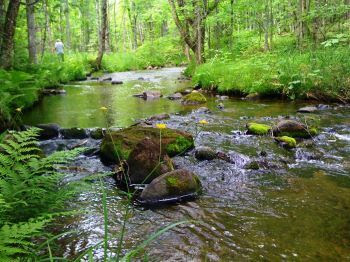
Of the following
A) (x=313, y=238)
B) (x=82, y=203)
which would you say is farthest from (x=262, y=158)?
(x=82, y=203)

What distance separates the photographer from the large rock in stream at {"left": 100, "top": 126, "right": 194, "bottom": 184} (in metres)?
5.36

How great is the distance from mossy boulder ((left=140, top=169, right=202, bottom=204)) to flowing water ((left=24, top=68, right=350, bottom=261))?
0.70ft

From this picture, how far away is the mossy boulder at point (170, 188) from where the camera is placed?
4.73 meters

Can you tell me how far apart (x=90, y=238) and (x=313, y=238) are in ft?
7.70

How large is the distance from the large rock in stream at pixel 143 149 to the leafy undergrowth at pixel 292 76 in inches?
227

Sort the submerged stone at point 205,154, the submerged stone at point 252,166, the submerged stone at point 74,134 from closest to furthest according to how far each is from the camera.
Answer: the submerged stone at point 252,166
the submerged stone at point 205,154
the submerged stone at point 74,134

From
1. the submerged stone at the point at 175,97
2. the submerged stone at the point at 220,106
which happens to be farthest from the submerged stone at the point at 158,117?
the submerged stone at the point at 175,97

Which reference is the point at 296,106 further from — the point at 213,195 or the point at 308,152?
the point at 213,195

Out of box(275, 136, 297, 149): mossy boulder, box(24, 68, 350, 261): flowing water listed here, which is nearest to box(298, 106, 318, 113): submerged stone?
box(24, 68, 350, 261): flowing water

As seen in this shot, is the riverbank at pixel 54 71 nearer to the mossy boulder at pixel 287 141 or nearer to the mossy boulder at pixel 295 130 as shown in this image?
the mossy boulder at pixel 287 141

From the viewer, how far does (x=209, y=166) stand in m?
5.98

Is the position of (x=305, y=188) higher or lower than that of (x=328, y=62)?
lower

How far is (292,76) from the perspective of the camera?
10.9m

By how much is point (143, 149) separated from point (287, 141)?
3012 millimetres
